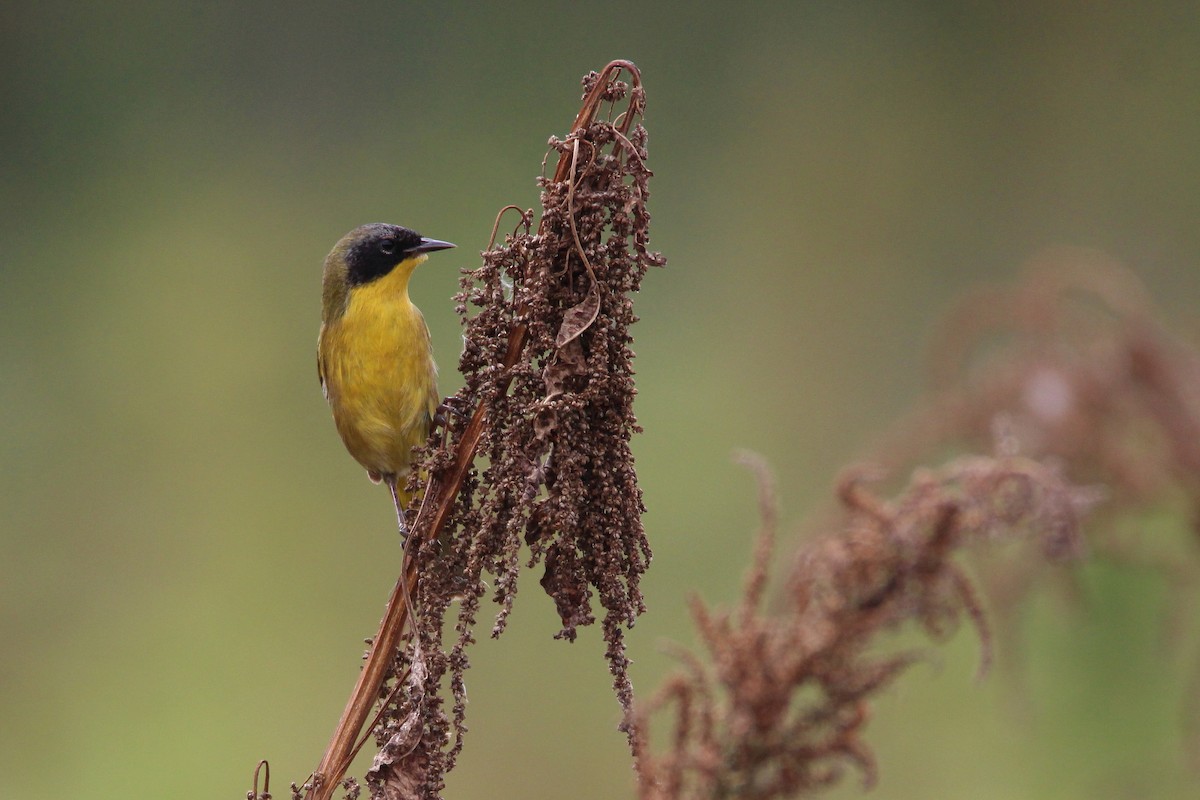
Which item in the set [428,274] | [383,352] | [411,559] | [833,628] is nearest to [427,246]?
[383,352]

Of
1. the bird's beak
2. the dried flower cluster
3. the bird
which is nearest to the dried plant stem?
the dried flower cluster

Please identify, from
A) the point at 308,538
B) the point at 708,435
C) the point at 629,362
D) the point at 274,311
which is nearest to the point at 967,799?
the point at 708,435

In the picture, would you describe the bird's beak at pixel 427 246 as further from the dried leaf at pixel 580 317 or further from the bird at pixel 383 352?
the dried leaf at pixel 580 317

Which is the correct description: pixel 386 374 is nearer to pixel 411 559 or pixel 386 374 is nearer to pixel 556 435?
pixel 411 559

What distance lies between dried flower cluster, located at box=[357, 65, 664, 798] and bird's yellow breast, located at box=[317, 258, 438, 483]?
1.47 metres

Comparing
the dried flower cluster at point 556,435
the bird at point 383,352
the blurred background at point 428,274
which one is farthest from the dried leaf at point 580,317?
the blurred background at point 428,274

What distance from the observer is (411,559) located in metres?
1.57

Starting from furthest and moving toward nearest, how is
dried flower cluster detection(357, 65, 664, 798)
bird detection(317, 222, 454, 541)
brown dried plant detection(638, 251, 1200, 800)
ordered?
1. bird detection(317, 222, 454, 541)
2. dried flower cluster detection(357, 65, 664, 798)
3. brown dried plant detection(638, 251, 1200, 800)

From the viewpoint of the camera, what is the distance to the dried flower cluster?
1414mm

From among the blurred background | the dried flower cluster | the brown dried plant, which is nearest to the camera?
the brown dried plant

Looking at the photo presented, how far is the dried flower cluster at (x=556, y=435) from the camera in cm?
141

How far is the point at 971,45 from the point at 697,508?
3.66 metres

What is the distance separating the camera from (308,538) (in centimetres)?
692

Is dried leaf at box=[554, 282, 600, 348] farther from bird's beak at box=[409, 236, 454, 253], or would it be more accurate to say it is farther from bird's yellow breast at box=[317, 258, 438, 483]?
bird's yellow breast at box=[317, 258, 438, 483]
